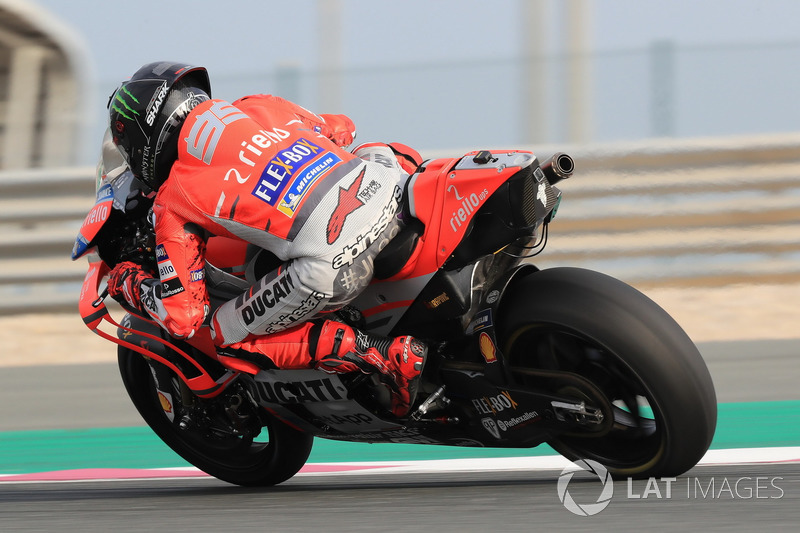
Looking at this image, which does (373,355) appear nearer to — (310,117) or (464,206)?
(464,206)

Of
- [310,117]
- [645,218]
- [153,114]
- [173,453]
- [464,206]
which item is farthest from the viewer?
[645,218]

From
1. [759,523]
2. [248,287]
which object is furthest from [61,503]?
[759,523]

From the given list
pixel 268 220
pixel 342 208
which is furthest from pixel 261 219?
pixel 342 208

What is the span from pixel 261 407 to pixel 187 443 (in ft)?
1.23

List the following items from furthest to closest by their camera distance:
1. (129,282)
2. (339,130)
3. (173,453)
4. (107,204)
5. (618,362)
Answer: (173,453), (339,130), (107,204), (129,282), (618,362)

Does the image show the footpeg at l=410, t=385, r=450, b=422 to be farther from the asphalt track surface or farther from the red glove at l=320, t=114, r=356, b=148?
the red glove at l=320, t=114, r=356, b=148

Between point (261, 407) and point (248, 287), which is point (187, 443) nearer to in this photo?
point (261, 407)

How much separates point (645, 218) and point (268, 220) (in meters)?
5.12

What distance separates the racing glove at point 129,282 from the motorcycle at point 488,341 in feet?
0.24

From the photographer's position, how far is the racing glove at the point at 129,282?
376 centimetres

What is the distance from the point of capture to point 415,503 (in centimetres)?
353

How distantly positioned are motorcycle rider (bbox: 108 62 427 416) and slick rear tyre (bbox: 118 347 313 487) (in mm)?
637

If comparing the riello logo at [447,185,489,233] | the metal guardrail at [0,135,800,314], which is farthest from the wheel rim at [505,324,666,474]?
the metal guardrail at [0,135,800,314]

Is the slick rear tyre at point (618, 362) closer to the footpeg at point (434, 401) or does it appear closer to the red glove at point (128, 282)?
the footpeg at point (434, 401)
